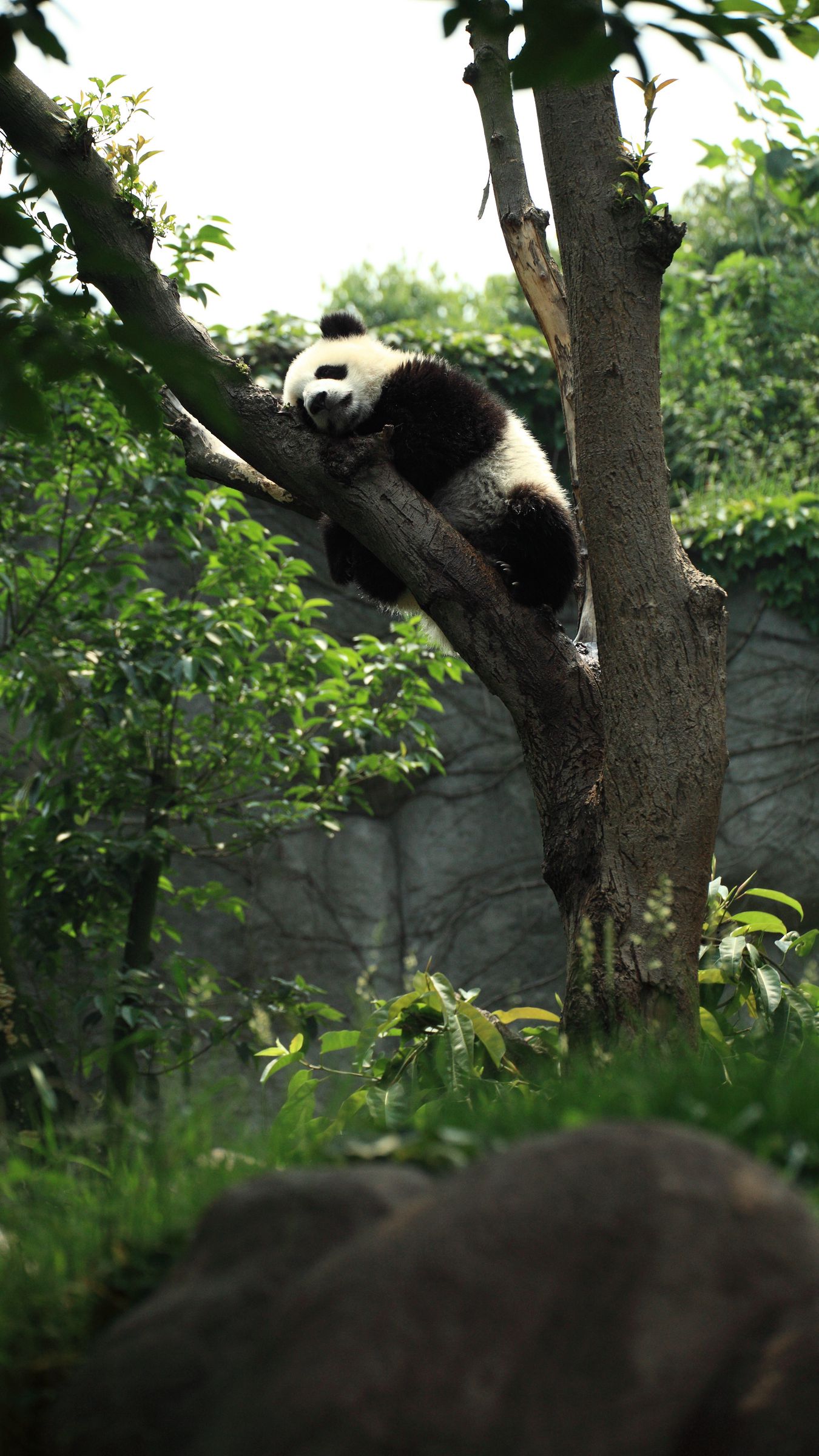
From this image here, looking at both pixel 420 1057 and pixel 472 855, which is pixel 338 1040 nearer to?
pixel 420 1057

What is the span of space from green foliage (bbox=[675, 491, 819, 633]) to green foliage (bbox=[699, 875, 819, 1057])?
539cm

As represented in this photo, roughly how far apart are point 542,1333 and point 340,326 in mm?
4987

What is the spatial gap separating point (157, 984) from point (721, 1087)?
3361mm

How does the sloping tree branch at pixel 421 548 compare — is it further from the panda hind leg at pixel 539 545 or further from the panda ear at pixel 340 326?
the panda ear at pixel 340 326

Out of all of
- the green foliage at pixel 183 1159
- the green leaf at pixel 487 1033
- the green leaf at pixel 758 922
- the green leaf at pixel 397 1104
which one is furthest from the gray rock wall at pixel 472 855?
the green foliage at pixel 183 1159

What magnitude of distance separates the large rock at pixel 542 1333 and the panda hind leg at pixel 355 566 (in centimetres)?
362

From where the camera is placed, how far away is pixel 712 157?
5.79 meters

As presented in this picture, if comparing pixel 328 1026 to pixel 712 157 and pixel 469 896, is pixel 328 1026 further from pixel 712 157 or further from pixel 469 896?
pixel 712 157

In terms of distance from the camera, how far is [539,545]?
4.07 m

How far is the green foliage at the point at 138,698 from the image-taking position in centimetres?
491

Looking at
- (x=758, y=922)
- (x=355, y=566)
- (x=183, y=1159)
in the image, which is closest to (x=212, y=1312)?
(x=183, y=1159)

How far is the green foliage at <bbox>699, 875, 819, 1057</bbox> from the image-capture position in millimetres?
3467

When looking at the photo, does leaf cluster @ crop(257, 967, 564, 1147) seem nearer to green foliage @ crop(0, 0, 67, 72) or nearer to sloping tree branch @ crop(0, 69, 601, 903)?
sloping tree branch @ crop(0, 69, 601, 903)

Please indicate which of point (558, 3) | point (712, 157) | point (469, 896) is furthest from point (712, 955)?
point (469, 896)
